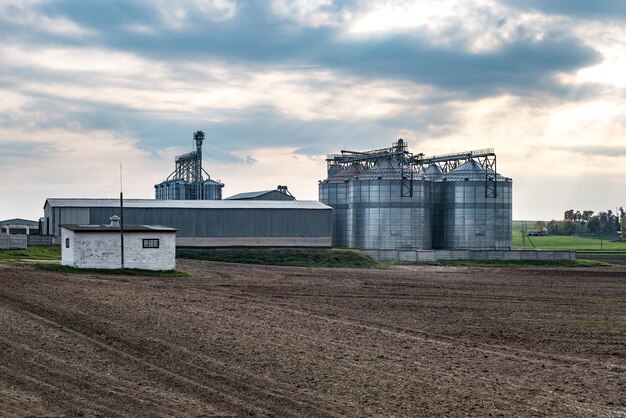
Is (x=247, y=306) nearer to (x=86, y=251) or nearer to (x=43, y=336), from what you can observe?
(x=43, y=336)

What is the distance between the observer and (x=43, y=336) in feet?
89.6

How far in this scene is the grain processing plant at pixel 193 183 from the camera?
11550 cm

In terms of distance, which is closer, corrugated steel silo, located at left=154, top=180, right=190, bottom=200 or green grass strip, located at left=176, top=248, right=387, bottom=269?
green grass strip, located at left=176, top=248, right=387, bottom=269

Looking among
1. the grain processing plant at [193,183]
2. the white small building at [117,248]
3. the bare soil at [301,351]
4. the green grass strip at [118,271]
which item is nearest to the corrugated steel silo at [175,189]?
the grain processing plant at [193,183]

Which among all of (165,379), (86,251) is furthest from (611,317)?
(86,251)

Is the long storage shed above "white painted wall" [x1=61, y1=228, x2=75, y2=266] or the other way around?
above

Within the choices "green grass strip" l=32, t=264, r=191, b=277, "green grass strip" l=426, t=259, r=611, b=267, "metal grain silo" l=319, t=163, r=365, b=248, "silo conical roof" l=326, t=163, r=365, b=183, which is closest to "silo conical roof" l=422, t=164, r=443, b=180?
"silo conical roof" l=326, t=163, r=365, b=183

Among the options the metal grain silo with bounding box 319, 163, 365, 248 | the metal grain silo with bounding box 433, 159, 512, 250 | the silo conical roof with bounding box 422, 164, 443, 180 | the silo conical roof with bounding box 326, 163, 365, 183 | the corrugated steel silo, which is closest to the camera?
the metal grain silo with bounding box 433, 159, 512, 250

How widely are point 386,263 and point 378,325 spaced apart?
4919 centimetres

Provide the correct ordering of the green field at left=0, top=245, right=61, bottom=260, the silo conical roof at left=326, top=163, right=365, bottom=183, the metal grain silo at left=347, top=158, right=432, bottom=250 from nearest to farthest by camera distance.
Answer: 1. the green field at left=0, top=245, right=61, bottom=260
2. the metal grain silo at left=347, top=158, right=432, bottom=250
3. the silo conical roof at left=326, top=163, right=365, bottom=183

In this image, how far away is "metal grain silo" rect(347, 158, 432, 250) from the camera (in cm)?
8938

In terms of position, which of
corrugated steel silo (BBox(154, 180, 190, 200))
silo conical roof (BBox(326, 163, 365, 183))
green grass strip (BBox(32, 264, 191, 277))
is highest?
silo conical roof (BBox(326, 163, 365, 183))

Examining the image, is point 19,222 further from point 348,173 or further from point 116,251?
point 116,251

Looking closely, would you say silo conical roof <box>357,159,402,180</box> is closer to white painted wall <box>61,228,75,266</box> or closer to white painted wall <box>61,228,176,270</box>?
white painted wall <box>61,228,176,270</box>
